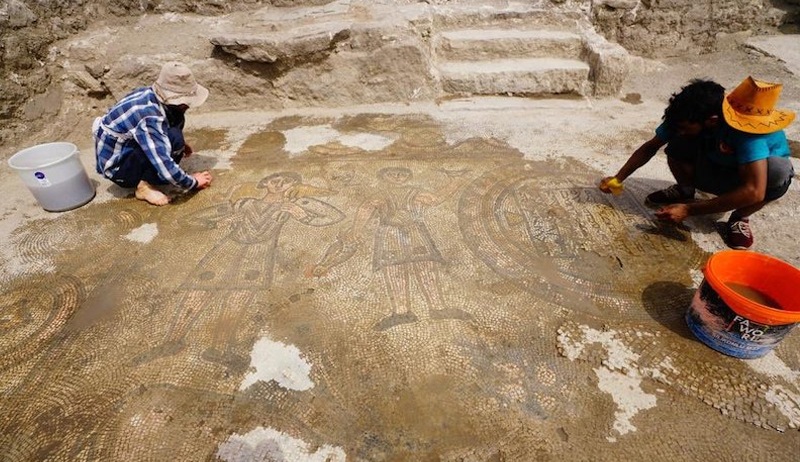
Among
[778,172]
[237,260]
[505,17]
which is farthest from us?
[505,17]

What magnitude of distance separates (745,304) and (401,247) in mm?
1635

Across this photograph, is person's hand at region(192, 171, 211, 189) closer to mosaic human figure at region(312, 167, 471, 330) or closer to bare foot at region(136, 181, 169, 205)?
bare foot at region(136, 181, 169, 205)

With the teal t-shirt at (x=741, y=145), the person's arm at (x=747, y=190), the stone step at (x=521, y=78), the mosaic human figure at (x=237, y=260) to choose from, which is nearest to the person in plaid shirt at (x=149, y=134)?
the mosaic human figure at (x=237, y=260)

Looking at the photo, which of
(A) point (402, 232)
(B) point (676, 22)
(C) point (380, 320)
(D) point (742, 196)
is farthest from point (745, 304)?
(B) point (676, 22)

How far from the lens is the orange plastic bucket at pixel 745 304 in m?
1.74

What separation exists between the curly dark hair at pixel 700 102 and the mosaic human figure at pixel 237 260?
81.5 inches

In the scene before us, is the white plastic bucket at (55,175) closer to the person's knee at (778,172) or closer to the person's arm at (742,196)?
the person's arm at (742,196)

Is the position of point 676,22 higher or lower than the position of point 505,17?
lower

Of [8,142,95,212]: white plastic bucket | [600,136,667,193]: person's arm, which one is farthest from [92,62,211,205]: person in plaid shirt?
[600,136,667,193]: person's arm

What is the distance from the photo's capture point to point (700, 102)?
87.8 inches

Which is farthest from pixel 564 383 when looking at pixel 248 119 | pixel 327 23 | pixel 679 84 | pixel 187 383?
pixel 679 84

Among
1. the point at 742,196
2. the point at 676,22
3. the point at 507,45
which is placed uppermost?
the point at 676,22

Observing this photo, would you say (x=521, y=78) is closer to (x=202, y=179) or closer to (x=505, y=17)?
(x=505, y=17)

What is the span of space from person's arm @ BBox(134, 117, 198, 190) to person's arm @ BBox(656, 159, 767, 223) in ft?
10.0
